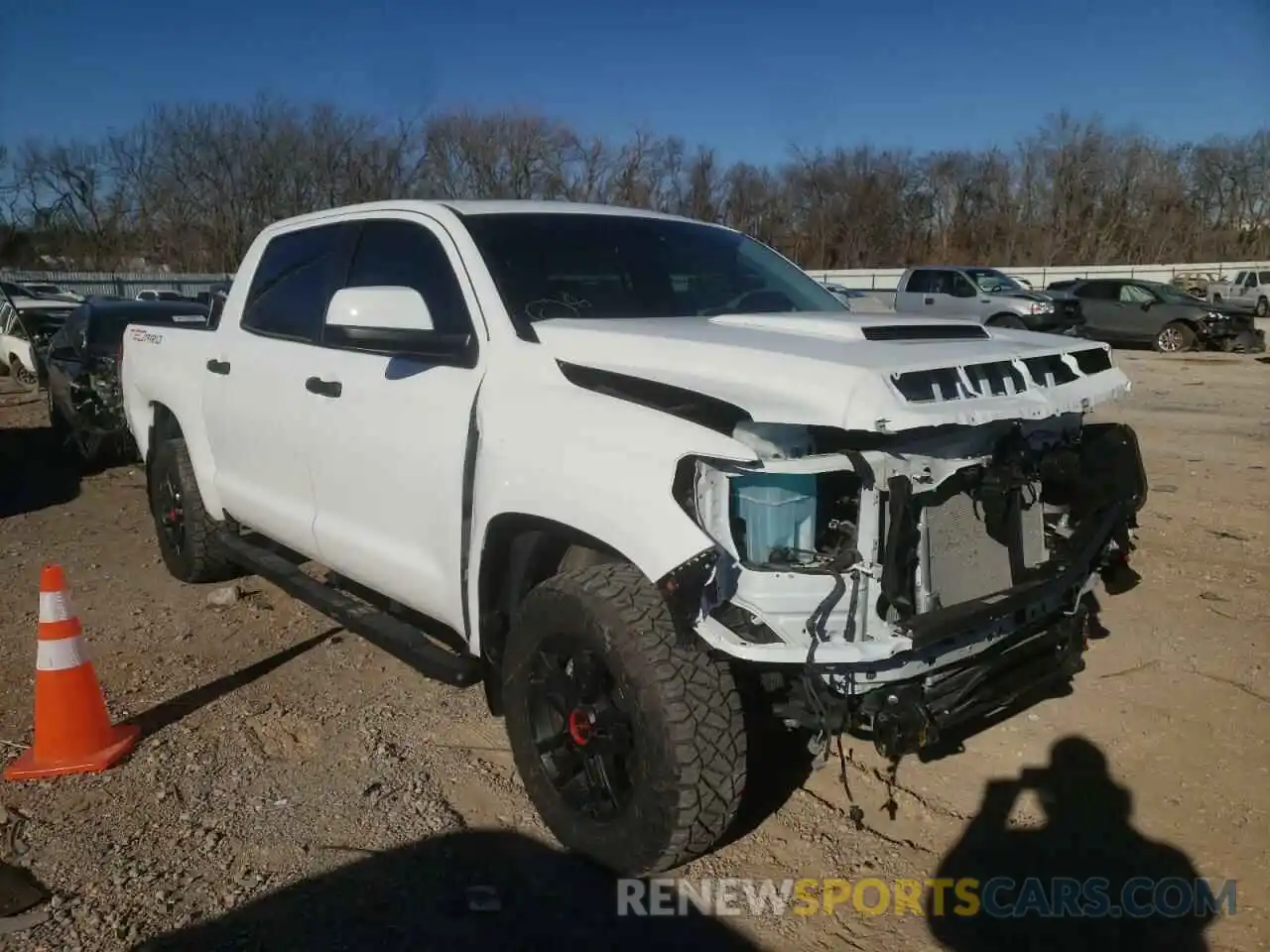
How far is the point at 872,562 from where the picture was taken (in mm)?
2668

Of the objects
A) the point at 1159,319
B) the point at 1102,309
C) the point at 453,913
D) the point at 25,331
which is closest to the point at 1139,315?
the point at 1159,319

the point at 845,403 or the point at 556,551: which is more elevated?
the point at 845,403

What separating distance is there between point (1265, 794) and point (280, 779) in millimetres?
3382

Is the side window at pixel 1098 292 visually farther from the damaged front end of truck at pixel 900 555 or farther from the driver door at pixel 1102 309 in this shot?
the damaged front end of truck at pixel 900 555

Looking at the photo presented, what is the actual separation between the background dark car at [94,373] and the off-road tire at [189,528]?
3.28m

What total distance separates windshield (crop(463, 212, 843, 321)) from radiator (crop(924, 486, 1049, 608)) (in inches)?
51.4

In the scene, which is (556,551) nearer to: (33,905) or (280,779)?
(280,779)

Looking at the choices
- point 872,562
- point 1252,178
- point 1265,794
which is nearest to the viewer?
point 872,562

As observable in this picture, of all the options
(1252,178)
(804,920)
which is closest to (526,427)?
(804,920)

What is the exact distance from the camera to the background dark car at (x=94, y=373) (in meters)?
9.58

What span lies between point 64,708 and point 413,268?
6.68 feet

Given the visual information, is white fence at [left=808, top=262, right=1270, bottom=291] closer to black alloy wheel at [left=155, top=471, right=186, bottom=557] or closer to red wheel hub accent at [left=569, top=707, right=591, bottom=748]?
black alloy wheel at [left=155, top=471, right=186, bottom=557]

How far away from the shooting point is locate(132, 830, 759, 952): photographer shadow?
9.07ft

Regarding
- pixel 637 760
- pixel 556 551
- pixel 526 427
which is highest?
pixel 526 427
